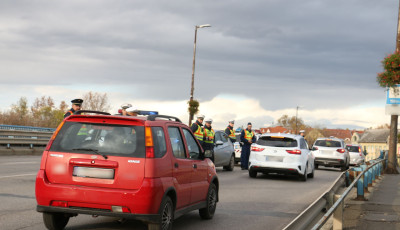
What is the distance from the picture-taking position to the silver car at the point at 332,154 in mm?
26516

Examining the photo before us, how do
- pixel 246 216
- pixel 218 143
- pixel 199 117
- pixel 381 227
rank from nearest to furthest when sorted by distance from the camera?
pixel 381 227 < pixel 246 216 < pixel 199 117 < pixel 218 143

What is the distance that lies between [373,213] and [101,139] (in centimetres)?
585

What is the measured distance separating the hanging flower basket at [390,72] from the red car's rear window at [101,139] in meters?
17.3

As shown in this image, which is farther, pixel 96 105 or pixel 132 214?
pixel 96 105

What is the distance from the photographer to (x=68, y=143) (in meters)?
6.94

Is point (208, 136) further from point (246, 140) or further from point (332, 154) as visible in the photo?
point (332, 154)

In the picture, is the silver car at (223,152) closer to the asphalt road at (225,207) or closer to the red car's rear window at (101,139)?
the asphalt road at (225,207)

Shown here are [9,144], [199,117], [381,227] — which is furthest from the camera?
[9,144]

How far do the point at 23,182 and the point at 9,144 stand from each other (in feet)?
41.6

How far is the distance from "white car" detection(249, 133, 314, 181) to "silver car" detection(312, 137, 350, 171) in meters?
8.42

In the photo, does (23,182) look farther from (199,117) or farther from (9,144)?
(9,144)

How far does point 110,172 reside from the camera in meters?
6.70

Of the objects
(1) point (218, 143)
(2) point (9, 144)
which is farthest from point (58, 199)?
(2) point (9, 144)

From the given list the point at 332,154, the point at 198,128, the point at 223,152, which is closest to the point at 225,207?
the point at 198,128
